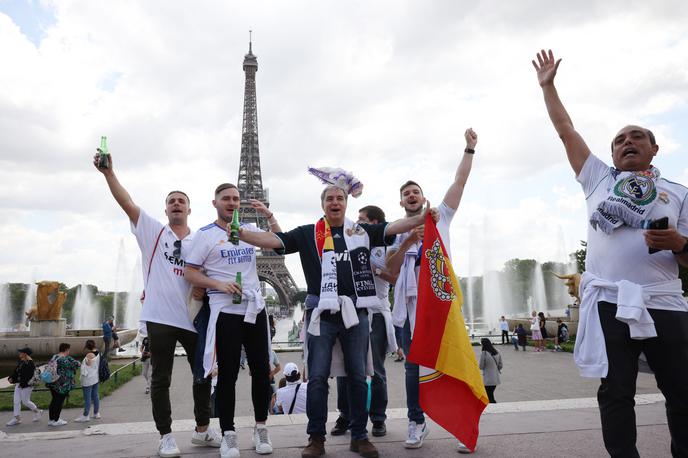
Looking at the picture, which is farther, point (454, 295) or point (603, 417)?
point (454, 295)

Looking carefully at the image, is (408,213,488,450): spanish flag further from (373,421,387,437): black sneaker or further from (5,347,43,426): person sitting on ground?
(5,347,43,426): person sitting on ground

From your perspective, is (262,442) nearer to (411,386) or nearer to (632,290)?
(411,386)

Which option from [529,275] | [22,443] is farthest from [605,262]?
[529,275]

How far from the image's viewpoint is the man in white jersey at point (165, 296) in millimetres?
4465

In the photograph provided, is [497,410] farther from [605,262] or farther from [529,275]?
[529,275]

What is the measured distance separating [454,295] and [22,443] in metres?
3.81

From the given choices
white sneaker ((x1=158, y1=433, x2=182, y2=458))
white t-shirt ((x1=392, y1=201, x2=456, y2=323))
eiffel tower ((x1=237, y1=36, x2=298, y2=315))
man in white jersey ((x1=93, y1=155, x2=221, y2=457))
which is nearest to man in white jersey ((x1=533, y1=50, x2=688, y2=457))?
white t-shirt ((x1=392, y1=201, x2=456, y2=323))

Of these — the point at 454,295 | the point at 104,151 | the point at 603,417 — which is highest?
the point at 104,151

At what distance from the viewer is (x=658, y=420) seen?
483 centimetres

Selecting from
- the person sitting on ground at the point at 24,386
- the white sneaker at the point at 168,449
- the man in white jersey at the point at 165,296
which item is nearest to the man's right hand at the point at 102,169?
the man in white jersey at the point at 165,296

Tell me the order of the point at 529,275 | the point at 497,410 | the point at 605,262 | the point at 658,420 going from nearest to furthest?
the point at 605,262 < the point at 658,420 < the point at 497,410 < the point at 529,275

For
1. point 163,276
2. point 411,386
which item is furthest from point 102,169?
point 411,386

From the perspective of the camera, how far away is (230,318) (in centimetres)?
442

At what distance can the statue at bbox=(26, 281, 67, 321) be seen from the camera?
23.6 m
